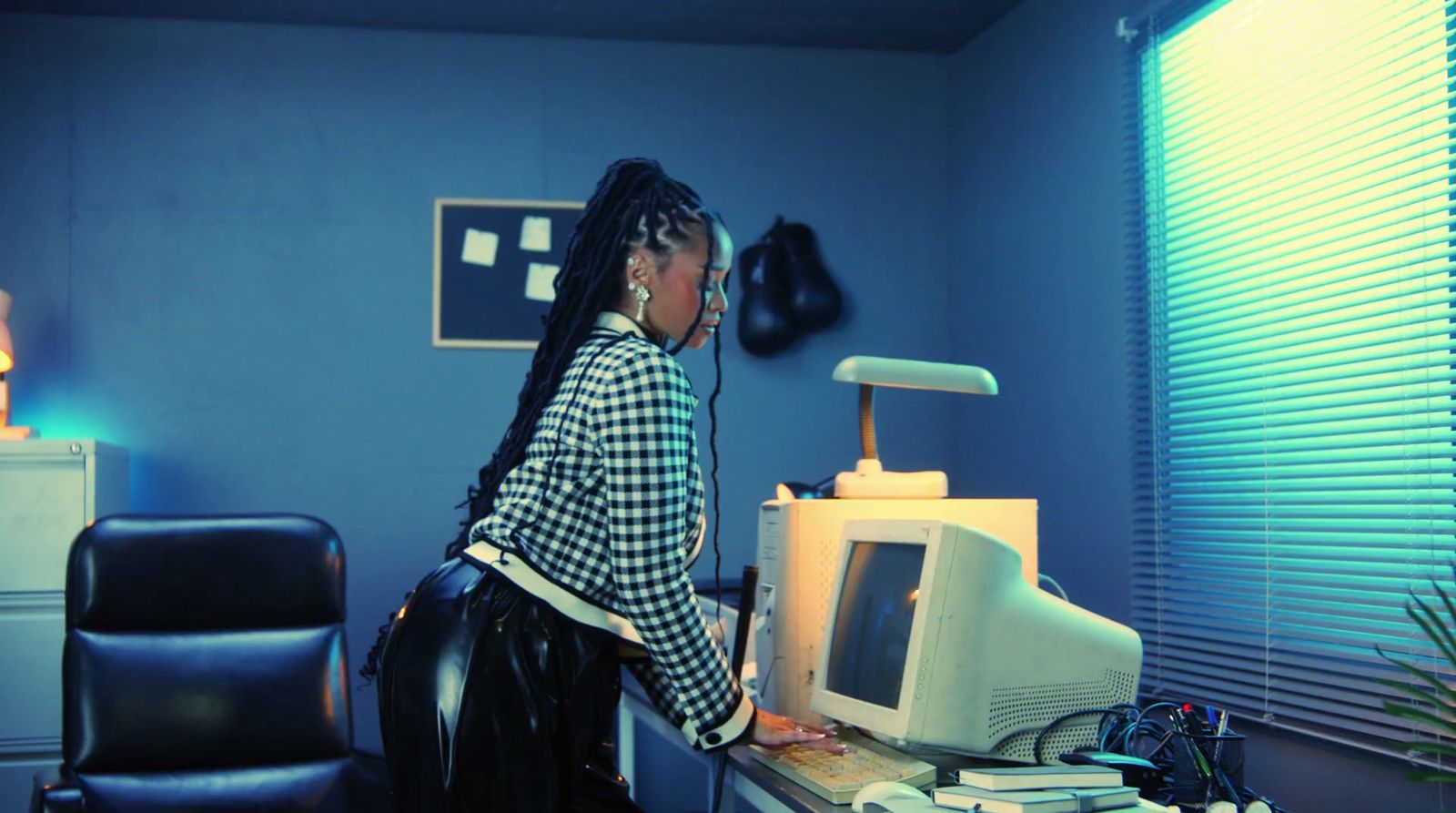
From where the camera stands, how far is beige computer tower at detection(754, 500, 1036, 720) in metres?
2.06

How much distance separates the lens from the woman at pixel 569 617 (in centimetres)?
161

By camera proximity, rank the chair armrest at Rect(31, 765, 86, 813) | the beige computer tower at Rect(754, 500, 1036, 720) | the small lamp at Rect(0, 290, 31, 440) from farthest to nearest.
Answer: the small lamp at Rect(0, 290, 31, 440), the beige computer tower at Rect(754, 500, 1036, 720), the chair armrest at Rect(31, 765, 86, 813)


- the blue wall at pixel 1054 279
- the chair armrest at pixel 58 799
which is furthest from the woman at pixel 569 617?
the blue wall at pixel 1054 279

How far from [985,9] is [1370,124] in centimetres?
160

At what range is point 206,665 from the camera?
7.72 feet

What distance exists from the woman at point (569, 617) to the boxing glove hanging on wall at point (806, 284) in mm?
2195

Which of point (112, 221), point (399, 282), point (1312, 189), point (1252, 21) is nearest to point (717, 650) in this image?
point (1312, 189)

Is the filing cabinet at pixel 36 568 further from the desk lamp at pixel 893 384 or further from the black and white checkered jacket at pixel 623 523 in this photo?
the desk lamp at pixel 893 384

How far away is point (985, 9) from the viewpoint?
3814 mm

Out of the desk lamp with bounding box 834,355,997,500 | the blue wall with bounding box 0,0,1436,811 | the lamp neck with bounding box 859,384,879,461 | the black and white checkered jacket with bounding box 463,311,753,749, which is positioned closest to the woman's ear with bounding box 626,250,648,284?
the black and white checkered jacket with bounding box 463,311,753,749

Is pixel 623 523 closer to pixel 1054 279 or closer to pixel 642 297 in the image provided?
pixel 642 297

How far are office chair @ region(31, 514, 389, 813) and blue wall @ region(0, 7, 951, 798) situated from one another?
1.45m

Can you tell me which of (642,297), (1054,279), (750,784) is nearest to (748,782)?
(750,784)

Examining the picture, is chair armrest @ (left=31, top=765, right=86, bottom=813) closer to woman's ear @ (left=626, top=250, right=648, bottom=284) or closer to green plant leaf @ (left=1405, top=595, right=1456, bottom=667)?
woman's ear @ (left=626, top=250, right=648, bottom=284)
